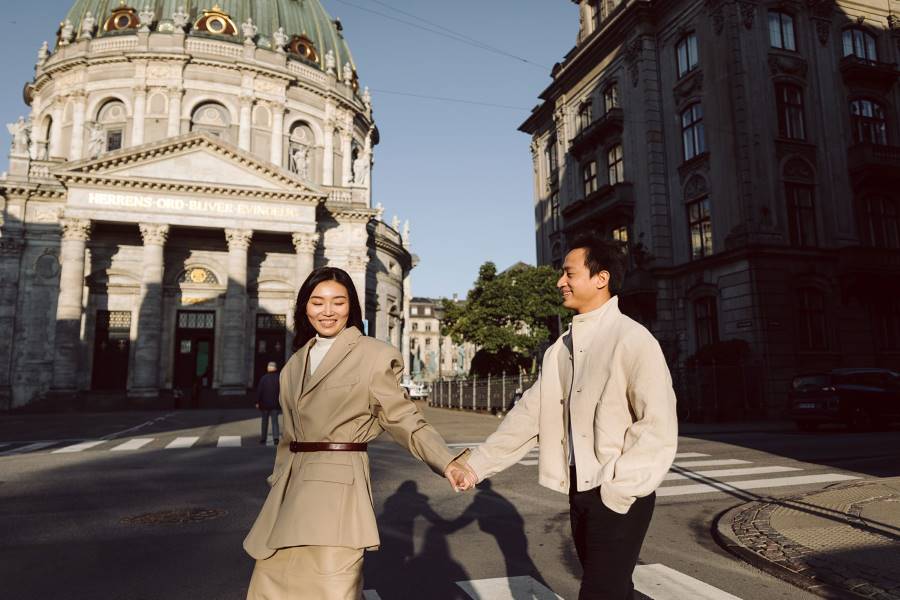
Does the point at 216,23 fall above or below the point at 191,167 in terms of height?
above

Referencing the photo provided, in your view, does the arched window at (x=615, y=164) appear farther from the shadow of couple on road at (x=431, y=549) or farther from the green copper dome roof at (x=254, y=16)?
the green copper dome roof at (x=254, y=16)

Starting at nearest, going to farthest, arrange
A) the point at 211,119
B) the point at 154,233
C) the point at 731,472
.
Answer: the point at 731,472 → the point at 154,233 → the point at 211,119

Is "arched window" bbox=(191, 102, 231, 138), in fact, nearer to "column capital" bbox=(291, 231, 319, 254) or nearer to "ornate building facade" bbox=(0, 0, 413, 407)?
"ornate building facade" bbox=(0, 0, 413, 407)

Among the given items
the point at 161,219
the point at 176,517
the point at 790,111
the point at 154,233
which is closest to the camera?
the point at 176,517

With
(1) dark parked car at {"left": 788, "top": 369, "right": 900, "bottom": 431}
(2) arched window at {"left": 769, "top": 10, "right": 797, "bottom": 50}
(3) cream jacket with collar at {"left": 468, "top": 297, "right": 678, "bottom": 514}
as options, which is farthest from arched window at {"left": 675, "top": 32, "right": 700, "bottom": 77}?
(3) cream jacket with collar at {"left": 468, "top": 297, "right": 678, "bottom": 514}

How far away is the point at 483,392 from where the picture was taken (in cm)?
3130

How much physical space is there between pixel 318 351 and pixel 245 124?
48380 mm

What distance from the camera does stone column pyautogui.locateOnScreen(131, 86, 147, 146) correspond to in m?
45.0

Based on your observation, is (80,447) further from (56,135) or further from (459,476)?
(56,135)

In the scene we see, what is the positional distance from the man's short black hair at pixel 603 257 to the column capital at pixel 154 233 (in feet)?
119

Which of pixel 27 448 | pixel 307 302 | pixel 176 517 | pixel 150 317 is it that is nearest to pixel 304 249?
pixel 150 317

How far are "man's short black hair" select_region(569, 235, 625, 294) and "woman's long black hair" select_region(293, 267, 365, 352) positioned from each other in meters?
1.20

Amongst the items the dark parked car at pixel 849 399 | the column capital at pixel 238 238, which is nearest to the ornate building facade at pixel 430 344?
the column capital at pixel 238 238

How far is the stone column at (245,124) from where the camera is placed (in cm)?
4700
